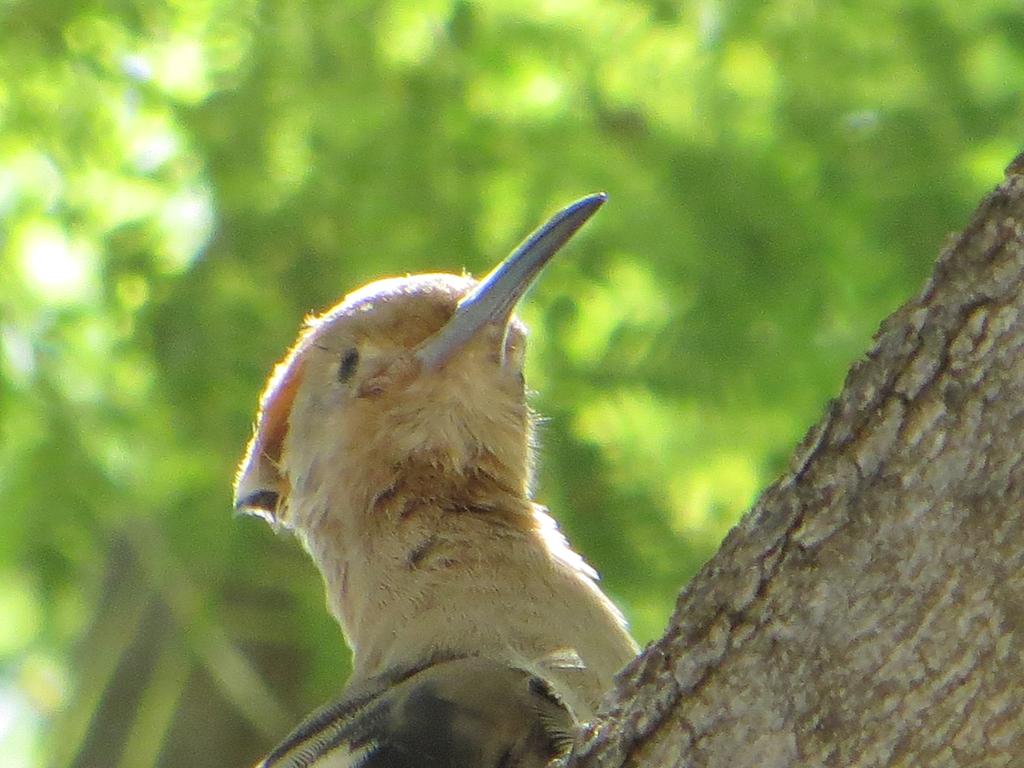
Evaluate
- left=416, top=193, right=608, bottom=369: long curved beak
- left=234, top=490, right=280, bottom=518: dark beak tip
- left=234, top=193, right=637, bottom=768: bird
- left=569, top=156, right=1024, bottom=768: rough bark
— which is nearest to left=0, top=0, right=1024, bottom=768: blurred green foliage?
left=234, top=490, right=280, bottom=518: dark beak tip

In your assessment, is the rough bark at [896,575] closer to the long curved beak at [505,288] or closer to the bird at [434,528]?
the bird at [434,528]

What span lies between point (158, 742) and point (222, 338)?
1.92 meters

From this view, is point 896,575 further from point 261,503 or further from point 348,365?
point 261,503

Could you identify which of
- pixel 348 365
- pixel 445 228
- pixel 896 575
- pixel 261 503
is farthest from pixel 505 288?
pixel 445 228

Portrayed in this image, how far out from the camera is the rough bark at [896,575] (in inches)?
89.7

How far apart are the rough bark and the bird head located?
5.77 feet

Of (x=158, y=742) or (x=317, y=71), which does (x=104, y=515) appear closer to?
(x=158, y=742)

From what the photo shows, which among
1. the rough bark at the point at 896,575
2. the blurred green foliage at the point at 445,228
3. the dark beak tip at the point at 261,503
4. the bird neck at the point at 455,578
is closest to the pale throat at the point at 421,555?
the bird neck at the point at 455,578

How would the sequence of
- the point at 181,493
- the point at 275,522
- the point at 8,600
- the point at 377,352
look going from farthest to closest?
1. the point at 8,600
2. the point at 181,493
3. the point at 275,522
4. the point at 377,352

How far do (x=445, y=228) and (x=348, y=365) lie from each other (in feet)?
7.17

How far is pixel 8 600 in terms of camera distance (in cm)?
813

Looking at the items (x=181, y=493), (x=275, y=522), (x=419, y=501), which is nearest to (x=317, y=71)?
(x=181, y=493)

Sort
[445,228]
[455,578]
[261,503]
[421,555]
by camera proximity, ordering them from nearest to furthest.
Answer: [455,578] < [421,555] < [261,503] < [445,228]

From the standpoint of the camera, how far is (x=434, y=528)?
13.1ft
